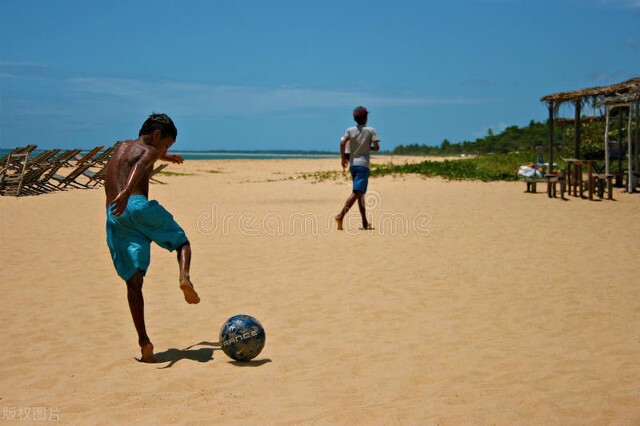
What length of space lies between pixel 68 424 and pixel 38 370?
3.56 feet

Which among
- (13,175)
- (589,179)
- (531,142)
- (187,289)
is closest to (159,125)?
(187,289)

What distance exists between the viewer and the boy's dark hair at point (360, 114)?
1064 cm

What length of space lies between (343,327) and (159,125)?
82.7 inches

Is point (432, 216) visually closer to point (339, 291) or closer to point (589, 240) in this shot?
point (589, 240)

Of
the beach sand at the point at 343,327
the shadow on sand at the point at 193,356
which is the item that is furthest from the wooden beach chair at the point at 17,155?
the shadow on sand at the point at 193,356

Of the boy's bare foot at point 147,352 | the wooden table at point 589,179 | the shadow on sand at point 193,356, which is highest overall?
the wooden table at point 589,179

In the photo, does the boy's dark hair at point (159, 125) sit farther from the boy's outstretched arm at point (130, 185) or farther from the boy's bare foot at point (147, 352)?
the boy's bare foot at point (147, 352)

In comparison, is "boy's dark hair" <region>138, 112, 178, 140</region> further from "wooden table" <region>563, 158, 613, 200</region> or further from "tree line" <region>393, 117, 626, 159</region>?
"tree line" <region>393, 117, 626, 159</region>

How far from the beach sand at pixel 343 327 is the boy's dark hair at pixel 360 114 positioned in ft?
5.58

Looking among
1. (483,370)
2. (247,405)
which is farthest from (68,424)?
(483,370)

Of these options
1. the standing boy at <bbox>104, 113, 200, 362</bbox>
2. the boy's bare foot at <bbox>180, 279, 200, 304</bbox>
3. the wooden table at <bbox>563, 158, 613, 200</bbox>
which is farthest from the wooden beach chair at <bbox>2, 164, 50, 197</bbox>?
the boy's bare foot at <bbox>180, 279, 200, 304</bbox>

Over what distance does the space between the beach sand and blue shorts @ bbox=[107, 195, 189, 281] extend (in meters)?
0.67

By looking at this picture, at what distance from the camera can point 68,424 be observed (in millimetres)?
3539

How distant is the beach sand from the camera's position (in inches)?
150
